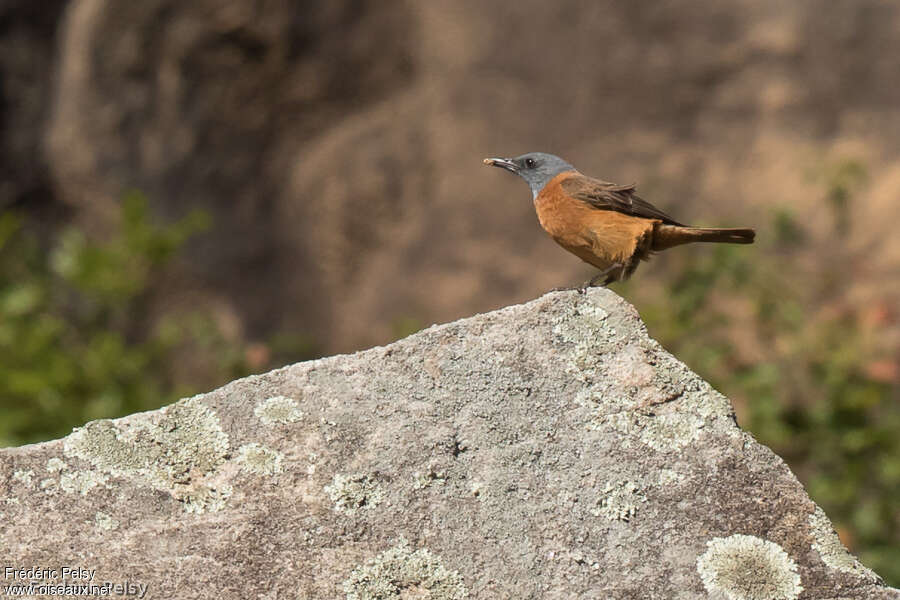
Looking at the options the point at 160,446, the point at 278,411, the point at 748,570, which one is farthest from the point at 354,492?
the point at 748,570

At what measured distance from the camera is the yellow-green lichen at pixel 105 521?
86.6 inches

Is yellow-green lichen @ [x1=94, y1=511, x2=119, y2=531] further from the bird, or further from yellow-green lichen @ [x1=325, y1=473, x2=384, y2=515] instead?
the bird

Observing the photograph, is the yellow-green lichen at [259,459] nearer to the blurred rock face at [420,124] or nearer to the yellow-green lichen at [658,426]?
the yellow-green lichen at [658,426]

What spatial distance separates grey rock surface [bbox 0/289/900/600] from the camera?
216 centimetres

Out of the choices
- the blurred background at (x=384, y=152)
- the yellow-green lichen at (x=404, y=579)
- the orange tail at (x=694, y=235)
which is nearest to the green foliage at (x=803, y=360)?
the blurred background at (x=384, y=152)

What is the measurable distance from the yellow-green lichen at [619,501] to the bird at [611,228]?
112cm

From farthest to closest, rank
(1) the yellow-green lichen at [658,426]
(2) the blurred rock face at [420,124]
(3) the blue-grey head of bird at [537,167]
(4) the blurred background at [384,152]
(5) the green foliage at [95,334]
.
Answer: (2) the blurred rock face at [420,124], (4) the blurred background at [384,152], (5) the green foliage at [95,334], (3) the blue-grey head of bird at [537,167], (1) the yellow-green lichen at [658,426]

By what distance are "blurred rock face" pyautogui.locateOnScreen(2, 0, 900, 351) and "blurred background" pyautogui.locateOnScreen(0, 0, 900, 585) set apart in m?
0.02

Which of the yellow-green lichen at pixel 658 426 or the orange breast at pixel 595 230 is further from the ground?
the orange breast at pixel 595 230

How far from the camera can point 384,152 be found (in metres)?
8.63

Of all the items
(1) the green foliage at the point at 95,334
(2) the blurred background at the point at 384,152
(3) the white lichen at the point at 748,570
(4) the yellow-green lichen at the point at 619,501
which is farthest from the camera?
(2) the blurred background at the point at 384,152

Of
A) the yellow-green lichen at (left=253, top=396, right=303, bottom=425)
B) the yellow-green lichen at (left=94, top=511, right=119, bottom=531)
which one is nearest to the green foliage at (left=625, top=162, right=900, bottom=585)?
the yellow-green lichen at (left=253, top=396, right=303, bottom=425)

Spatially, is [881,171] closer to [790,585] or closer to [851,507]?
[851,507]

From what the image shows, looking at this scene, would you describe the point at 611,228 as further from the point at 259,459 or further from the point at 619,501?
the point at 259,459
